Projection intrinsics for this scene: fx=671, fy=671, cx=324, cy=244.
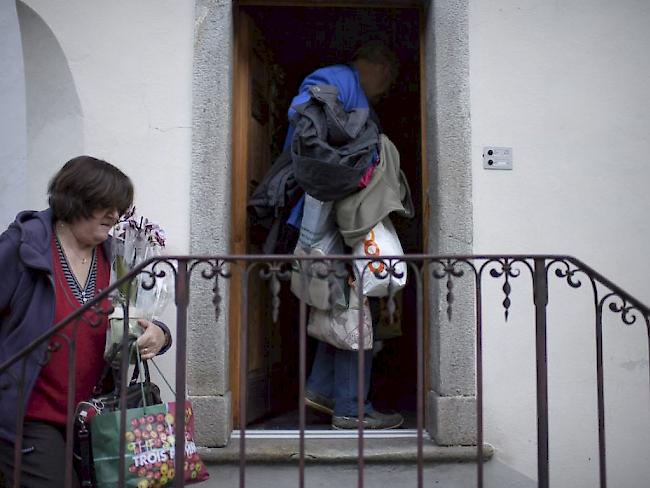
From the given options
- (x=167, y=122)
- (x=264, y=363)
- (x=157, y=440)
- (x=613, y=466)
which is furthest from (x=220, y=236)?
(x=613, y=466)

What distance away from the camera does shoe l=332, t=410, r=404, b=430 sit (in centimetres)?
373

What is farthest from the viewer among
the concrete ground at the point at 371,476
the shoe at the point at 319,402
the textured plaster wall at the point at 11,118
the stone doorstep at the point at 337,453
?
the shoe at the point at 319,402

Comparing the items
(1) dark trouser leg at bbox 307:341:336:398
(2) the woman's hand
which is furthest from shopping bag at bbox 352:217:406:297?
(2) the woman's hand

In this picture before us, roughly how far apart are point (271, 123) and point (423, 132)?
1.16 m

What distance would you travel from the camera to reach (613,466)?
145 inches

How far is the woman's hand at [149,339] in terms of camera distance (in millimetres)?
2682

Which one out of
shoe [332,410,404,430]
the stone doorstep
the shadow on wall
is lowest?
the stone doorstep

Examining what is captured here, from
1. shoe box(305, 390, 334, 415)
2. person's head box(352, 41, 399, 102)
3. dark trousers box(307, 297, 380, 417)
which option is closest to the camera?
dark trousers box(307, 297, 380, 417)

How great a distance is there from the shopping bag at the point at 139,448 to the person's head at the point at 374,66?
240 cm

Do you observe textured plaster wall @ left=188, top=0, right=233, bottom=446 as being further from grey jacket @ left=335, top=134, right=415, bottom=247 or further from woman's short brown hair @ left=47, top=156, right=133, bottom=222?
woman's short brown hair @ left=47, top=156, right=133, bottom=222

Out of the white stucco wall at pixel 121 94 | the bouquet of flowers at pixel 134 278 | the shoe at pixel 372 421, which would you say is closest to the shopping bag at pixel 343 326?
the shoe at pixel 372 421

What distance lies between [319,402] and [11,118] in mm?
2358

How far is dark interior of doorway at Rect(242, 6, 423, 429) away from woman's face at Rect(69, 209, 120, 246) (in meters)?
2.08

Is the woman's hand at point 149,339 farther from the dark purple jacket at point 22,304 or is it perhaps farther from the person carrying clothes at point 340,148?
the person carrying clothes at point 340,148
